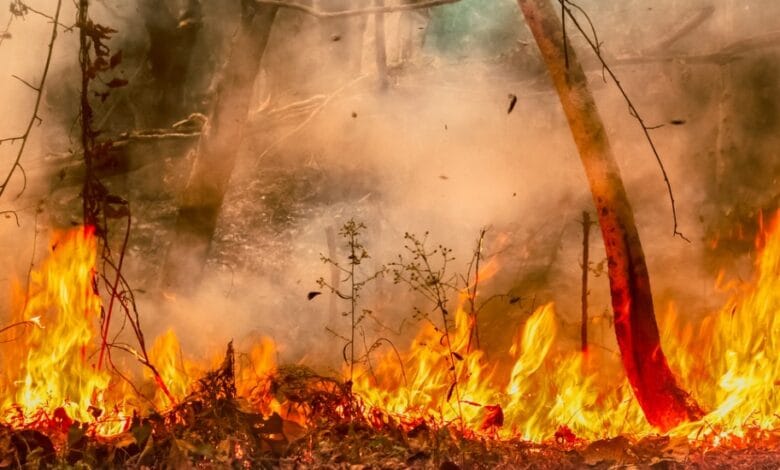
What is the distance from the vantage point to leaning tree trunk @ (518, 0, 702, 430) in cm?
499

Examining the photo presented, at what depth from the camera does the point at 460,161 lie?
7496 millimetres

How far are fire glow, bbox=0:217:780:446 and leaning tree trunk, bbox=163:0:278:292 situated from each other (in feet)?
3.47

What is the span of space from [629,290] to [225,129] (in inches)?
155

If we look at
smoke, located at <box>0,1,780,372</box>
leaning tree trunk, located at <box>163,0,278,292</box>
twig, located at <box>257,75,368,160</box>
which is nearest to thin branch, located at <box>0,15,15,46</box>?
smoke, located at <box>0,1,780,372</box>

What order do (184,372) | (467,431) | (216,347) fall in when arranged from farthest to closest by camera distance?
1. (216,347)
2. (184,372)
3. (467,431)

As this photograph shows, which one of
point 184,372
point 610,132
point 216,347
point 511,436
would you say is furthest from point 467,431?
point 610,132

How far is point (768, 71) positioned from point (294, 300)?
17.1 ft

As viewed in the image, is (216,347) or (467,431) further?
(216,347)

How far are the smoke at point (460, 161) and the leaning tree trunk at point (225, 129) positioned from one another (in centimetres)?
52

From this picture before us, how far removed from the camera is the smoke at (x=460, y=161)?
7430 mm

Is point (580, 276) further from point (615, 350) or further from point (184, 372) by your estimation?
point (184, 372)

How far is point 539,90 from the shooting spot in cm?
750

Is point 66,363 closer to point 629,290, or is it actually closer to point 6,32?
point 6,32

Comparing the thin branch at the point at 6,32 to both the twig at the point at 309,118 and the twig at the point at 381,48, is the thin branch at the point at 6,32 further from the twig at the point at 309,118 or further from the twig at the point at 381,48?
the twig at the point at 381,48
